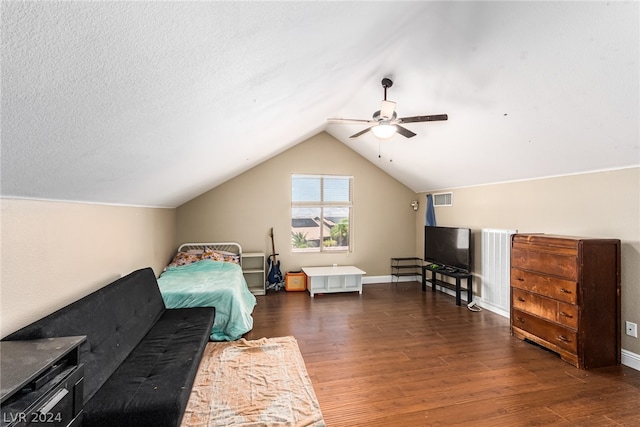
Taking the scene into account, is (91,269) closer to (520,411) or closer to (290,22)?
(290,22)

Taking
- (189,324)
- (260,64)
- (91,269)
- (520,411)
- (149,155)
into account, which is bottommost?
(520,411)

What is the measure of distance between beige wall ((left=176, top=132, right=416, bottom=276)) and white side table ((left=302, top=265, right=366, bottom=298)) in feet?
1.98

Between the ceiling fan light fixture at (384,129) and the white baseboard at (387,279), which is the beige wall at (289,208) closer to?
the white baseboard at (387,279)

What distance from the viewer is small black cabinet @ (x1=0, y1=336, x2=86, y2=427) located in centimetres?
94

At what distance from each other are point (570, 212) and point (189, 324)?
424cm

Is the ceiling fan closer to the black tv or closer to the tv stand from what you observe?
the black tv

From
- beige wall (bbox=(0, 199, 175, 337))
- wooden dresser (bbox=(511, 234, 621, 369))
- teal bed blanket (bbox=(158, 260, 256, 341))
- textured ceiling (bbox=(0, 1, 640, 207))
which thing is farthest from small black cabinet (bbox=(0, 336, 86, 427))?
wooden dresser (bbox=(511, 234, 621, 369))

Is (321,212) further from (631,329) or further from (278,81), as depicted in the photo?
(631,329)

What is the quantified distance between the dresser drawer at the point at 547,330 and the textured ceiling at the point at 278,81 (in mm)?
1691

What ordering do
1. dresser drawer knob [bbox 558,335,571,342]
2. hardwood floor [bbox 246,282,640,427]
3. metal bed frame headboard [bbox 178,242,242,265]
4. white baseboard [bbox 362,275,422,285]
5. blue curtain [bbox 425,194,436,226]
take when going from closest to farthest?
hardwood floor [bbox 246,282,640,427], dresser drawer knob [bbox 558,335,571,342], metal bed frame headboard [bbox 178,242,242,265], blue curtain [bbox 425,194,436,226], white baseboard [bbox 362,275,422,285]

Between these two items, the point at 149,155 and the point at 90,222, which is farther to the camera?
the point at 90,222

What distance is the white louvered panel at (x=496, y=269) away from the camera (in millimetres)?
3951

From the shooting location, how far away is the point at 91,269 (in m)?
2.26

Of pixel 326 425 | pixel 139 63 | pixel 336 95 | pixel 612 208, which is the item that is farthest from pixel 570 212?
pixel 139 63
